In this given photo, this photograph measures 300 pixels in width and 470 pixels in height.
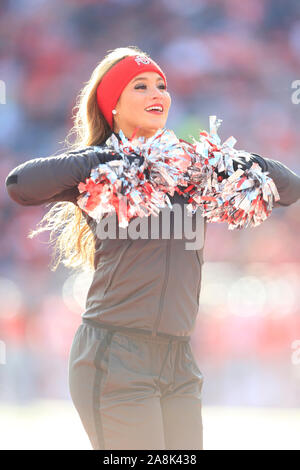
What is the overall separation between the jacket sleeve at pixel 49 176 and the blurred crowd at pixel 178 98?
9.93ft

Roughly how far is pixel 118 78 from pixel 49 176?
537 millimetres

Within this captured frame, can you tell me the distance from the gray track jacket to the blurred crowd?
2.90 meters

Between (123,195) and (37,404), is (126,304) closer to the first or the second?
(123,195)

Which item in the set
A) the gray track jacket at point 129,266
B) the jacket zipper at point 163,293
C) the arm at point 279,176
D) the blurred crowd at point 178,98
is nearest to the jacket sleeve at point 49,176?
the gray track jacket at point 129,266

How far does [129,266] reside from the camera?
1723 millimetres

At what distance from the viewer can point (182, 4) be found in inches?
230

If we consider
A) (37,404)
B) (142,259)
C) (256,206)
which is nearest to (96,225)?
(142,259)

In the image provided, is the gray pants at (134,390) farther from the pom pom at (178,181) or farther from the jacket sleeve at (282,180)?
the jacket sleeve at (282,180)

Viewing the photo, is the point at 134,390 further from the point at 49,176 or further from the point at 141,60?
the point at 141,60

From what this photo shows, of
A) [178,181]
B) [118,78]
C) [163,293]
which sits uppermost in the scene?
[118,78]

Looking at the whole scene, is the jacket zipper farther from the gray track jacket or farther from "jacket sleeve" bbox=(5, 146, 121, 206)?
"jacket sleeve" bbox=(5, 146, 121, 206)

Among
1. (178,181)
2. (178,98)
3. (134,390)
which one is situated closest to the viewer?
(134,390)

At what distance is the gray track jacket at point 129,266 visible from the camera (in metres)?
1.65

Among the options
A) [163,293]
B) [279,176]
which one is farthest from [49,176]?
[279,176]
